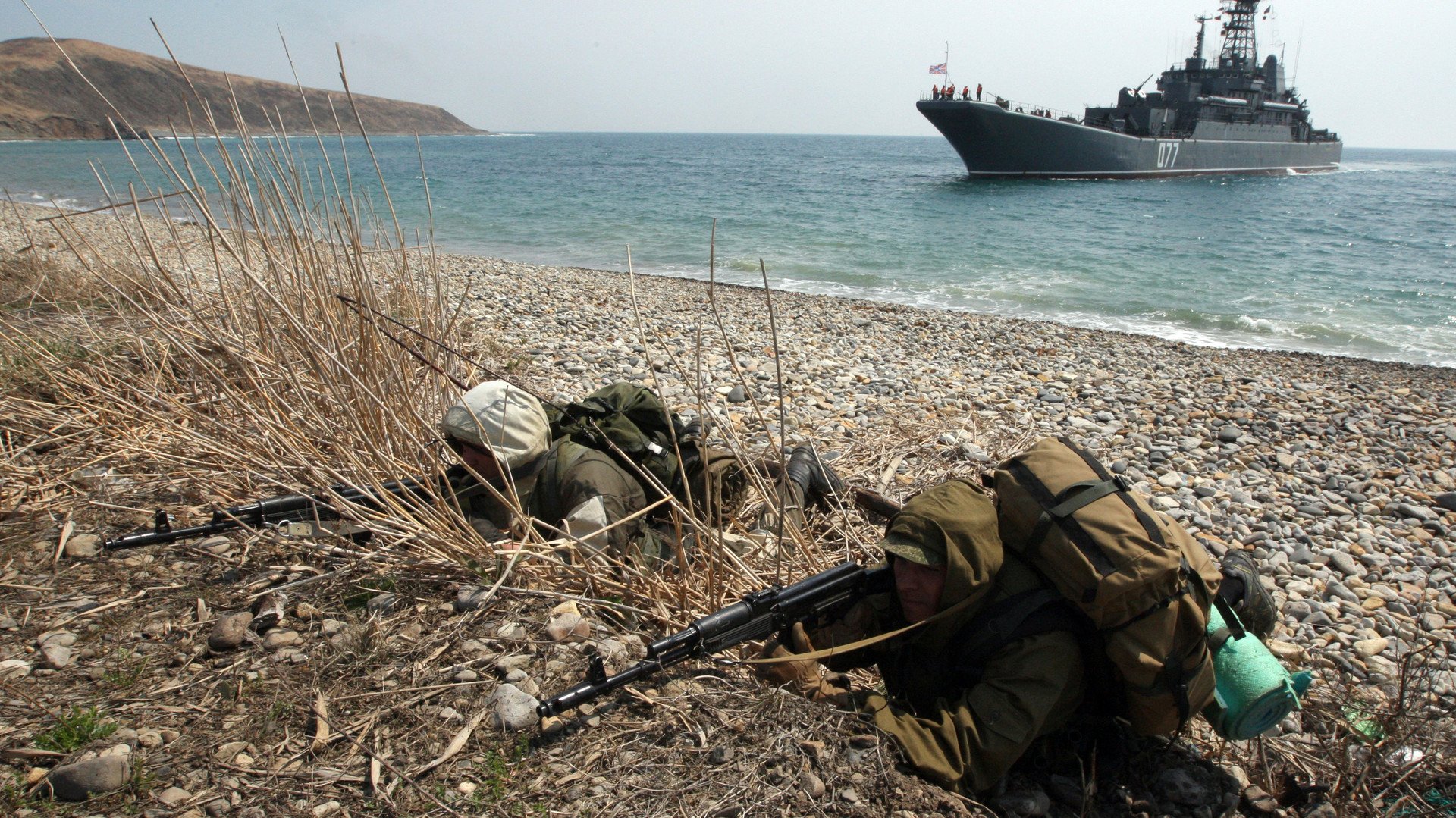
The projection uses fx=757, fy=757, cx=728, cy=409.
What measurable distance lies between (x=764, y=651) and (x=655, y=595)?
1.44 ft

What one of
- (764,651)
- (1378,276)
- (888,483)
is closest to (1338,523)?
(888,483)

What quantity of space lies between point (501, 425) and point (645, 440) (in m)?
0.67

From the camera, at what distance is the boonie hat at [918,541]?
2.17 m

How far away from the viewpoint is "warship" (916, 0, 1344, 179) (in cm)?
3775

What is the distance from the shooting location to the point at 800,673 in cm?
239

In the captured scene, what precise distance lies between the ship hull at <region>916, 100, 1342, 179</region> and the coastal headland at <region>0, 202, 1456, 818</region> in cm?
3447

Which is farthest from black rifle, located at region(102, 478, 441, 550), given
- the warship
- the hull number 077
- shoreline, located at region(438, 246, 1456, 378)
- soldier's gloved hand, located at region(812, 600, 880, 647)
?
the hull number 077

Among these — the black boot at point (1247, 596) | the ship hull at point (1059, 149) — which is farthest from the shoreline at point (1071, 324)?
the ship hull at point (1059, 149)

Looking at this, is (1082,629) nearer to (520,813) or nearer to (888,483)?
(520,813)

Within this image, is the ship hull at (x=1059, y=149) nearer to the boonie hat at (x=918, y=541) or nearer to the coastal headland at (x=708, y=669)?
the coastal headland at (x=708, y=669)

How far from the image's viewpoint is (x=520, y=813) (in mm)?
1848

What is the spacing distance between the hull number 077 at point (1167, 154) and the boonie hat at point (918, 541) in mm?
44403

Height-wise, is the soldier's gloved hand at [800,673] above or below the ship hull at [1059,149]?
below

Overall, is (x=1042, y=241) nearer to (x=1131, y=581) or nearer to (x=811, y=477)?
(x=811, y=477)
